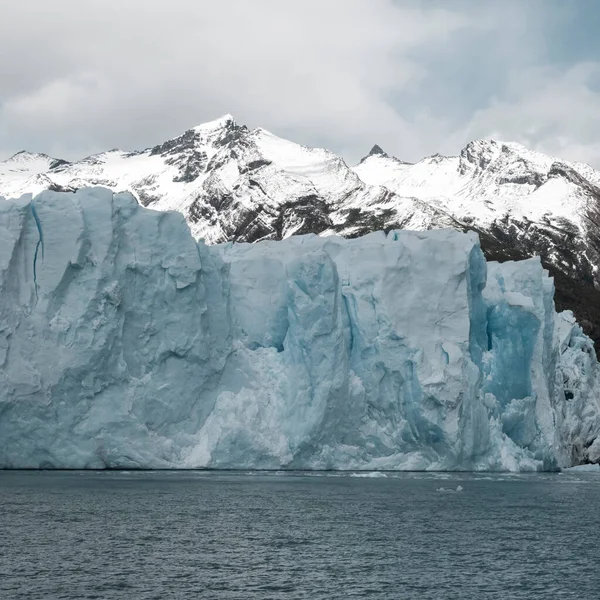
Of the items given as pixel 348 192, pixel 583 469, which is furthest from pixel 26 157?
pixel 583 469

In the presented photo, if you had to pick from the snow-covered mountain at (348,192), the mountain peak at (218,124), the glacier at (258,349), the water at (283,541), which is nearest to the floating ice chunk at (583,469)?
the glacier at (258,349)

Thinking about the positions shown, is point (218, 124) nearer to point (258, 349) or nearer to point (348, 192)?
point (348, 192)

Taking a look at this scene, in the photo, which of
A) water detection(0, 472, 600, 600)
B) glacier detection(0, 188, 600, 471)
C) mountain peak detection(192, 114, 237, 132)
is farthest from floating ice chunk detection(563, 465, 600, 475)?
mountain peak detection(192, 114, 237, 132)

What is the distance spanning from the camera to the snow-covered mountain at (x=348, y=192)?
118938 millimetres

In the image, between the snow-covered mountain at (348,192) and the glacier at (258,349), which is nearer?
the glacier at (258,349)

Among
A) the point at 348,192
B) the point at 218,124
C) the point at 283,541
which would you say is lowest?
the point at 283,541

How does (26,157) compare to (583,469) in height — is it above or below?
above

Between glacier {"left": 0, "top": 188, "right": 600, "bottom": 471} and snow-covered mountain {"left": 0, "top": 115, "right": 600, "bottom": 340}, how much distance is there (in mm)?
53313

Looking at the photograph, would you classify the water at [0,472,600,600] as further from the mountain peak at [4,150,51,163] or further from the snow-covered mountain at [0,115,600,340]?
the mountain peak at [4,150,51,163]

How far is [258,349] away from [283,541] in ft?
55.9

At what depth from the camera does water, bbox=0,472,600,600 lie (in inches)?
718

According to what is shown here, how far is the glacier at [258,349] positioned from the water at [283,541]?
2.00 meters

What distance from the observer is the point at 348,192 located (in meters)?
130

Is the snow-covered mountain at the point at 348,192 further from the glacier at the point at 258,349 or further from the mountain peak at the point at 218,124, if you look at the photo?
the glacier at the point at 258,349
